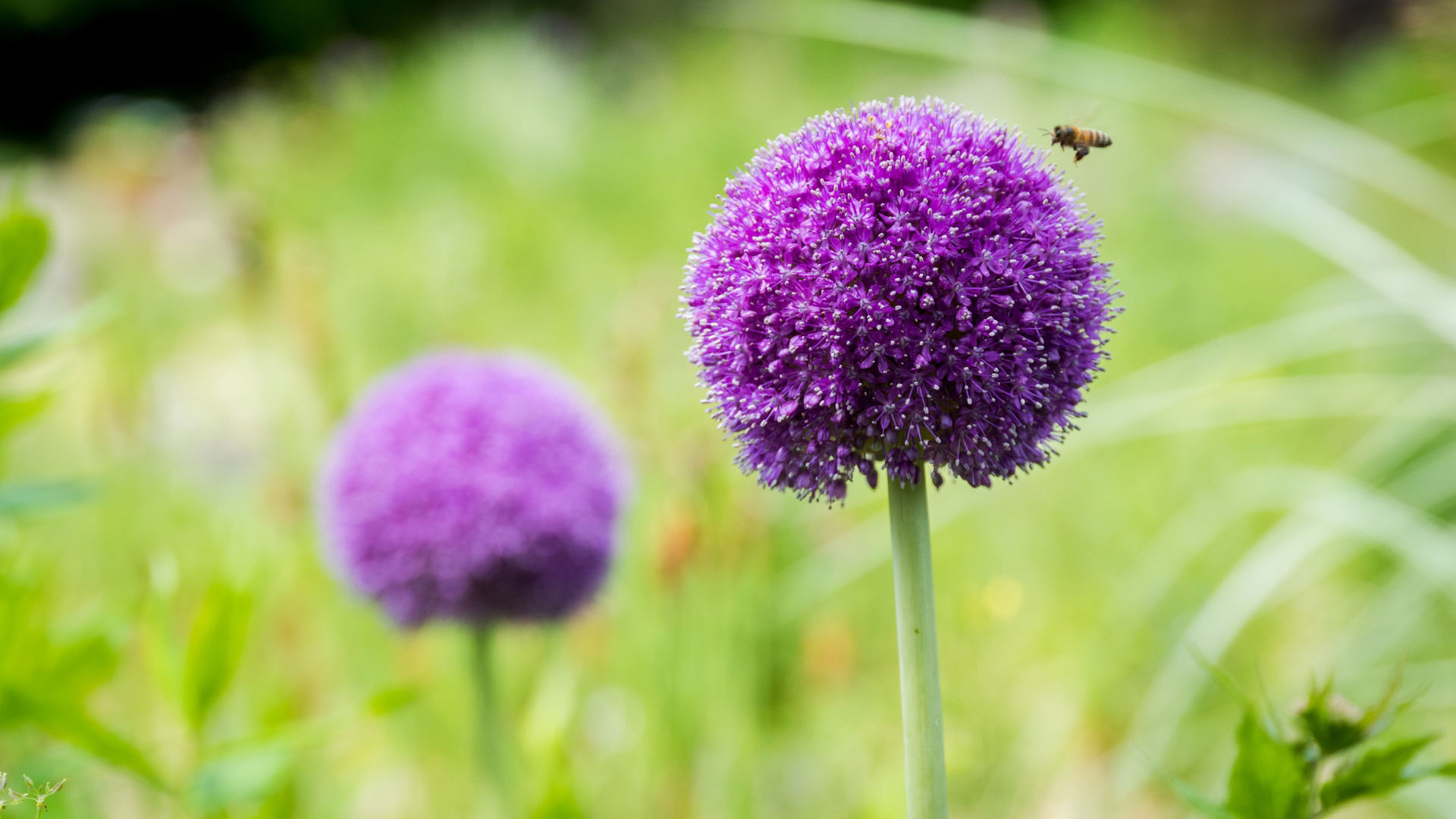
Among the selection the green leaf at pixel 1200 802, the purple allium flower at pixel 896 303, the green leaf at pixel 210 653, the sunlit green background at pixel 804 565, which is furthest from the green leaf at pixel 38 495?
the green leaf at pixel 1200 802

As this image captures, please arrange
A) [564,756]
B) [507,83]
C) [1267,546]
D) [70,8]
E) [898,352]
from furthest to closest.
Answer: [70,8], [507,83], [1267,546], [564,756], [898,352]


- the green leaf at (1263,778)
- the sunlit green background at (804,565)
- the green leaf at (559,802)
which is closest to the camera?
the green leaf at (1263,778)

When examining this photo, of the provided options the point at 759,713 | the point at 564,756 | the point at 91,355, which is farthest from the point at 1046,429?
the point at 91,355

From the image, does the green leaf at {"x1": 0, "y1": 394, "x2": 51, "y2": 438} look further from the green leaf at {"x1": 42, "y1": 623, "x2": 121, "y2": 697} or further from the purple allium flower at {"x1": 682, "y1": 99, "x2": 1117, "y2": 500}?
the purple allium flower at {"x1": 682, "y1": 99, "x2": 1117, "y2": 500}

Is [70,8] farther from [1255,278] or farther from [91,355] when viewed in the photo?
[1255,278]

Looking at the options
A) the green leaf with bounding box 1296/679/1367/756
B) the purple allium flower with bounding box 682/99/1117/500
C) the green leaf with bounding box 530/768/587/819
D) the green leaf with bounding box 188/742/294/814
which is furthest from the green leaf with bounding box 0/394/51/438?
the green leaf with bounding box 1296/679/1367/756

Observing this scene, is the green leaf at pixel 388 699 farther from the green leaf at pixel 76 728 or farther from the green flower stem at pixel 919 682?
the green flower stem at pixel 919 682
